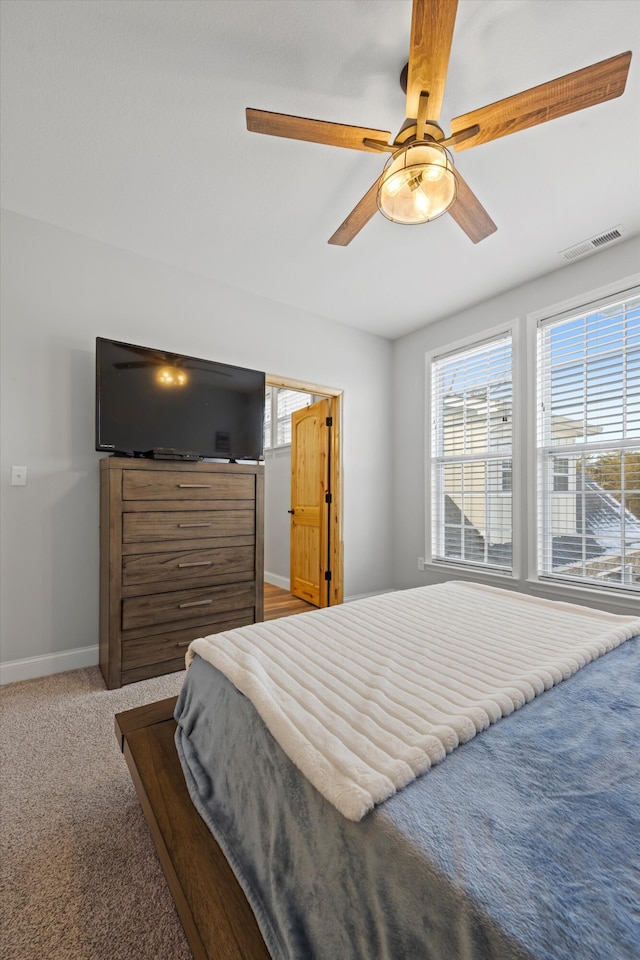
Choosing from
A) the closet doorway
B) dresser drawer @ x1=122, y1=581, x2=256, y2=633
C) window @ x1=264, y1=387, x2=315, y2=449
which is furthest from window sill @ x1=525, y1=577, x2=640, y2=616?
window @ x1=264, y1=387, x2=315, y2=449

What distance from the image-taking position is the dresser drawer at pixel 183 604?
240 cm

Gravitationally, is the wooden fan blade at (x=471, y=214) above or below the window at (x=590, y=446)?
above

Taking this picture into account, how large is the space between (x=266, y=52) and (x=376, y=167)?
2.30ft

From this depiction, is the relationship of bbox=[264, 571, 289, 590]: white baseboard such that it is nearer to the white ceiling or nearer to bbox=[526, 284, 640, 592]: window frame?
bbox=[526, 284, 640, 592]: window frame

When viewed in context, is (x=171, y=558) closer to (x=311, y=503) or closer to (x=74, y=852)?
(x=74, y=852)

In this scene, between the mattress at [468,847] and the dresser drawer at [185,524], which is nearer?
the mattress at [468,847]

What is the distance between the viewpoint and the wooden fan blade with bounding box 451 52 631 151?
1.27 metres

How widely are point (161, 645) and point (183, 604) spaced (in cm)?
27

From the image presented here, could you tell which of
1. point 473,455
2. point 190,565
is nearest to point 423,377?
point 473,455

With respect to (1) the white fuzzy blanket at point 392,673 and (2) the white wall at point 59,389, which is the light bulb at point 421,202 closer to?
(1) the white fuzzy blanket at point 392,673

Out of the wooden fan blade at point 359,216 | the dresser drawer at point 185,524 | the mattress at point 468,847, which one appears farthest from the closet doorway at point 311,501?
the mattress at point 468,847

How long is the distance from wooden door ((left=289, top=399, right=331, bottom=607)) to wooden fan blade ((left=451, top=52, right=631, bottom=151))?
267 cm

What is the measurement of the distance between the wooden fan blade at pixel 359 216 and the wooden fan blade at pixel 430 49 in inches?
11.8

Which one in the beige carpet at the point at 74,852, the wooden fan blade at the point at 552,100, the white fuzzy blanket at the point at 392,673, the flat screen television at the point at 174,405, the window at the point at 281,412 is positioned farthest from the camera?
the window at the point at 281,412
